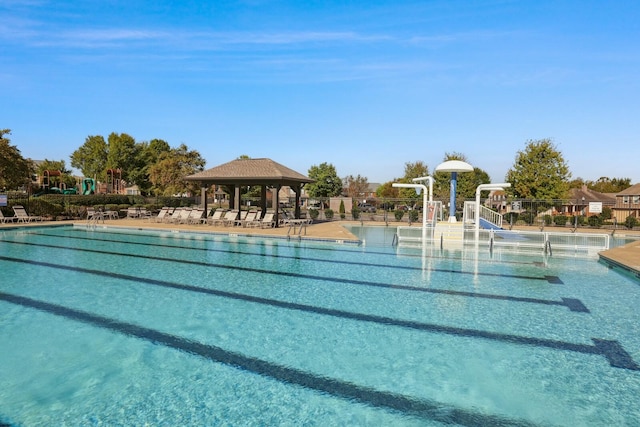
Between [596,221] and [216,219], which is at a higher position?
[216,219]

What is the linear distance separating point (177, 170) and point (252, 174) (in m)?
25.8

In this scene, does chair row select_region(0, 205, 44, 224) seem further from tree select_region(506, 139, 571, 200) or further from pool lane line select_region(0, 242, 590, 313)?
tree select_region(506, 139, 571, 200)

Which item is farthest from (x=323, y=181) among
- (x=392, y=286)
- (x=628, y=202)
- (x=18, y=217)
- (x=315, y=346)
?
(x=315, y=346)

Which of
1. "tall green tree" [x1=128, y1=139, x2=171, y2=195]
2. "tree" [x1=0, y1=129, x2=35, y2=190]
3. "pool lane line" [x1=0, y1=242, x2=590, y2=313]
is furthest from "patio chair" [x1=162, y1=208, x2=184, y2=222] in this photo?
"tall green tree" [x1=128, y1=139, x2=171, y2=195]

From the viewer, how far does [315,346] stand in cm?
504

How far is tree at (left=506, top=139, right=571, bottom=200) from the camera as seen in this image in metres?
29.3

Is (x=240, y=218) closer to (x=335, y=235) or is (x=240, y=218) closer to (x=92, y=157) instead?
(x=335, y=235)

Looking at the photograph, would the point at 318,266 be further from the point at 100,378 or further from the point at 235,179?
the point at 235,179

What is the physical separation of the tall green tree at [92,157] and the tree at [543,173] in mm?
52021

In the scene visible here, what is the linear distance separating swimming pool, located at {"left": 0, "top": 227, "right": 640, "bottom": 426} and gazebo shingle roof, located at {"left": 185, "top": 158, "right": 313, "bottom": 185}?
9.49 meters

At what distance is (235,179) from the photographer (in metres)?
19.8

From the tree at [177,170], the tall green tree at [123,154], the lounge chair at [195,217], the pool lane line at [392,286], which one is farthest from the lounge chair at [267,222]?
the tall green tree at [123,154]

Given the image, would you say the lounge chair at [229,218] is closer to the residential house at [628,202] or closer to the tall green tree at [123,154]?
the residential house at [628,202]

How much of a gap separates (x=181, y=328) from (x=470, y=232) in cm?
1516
